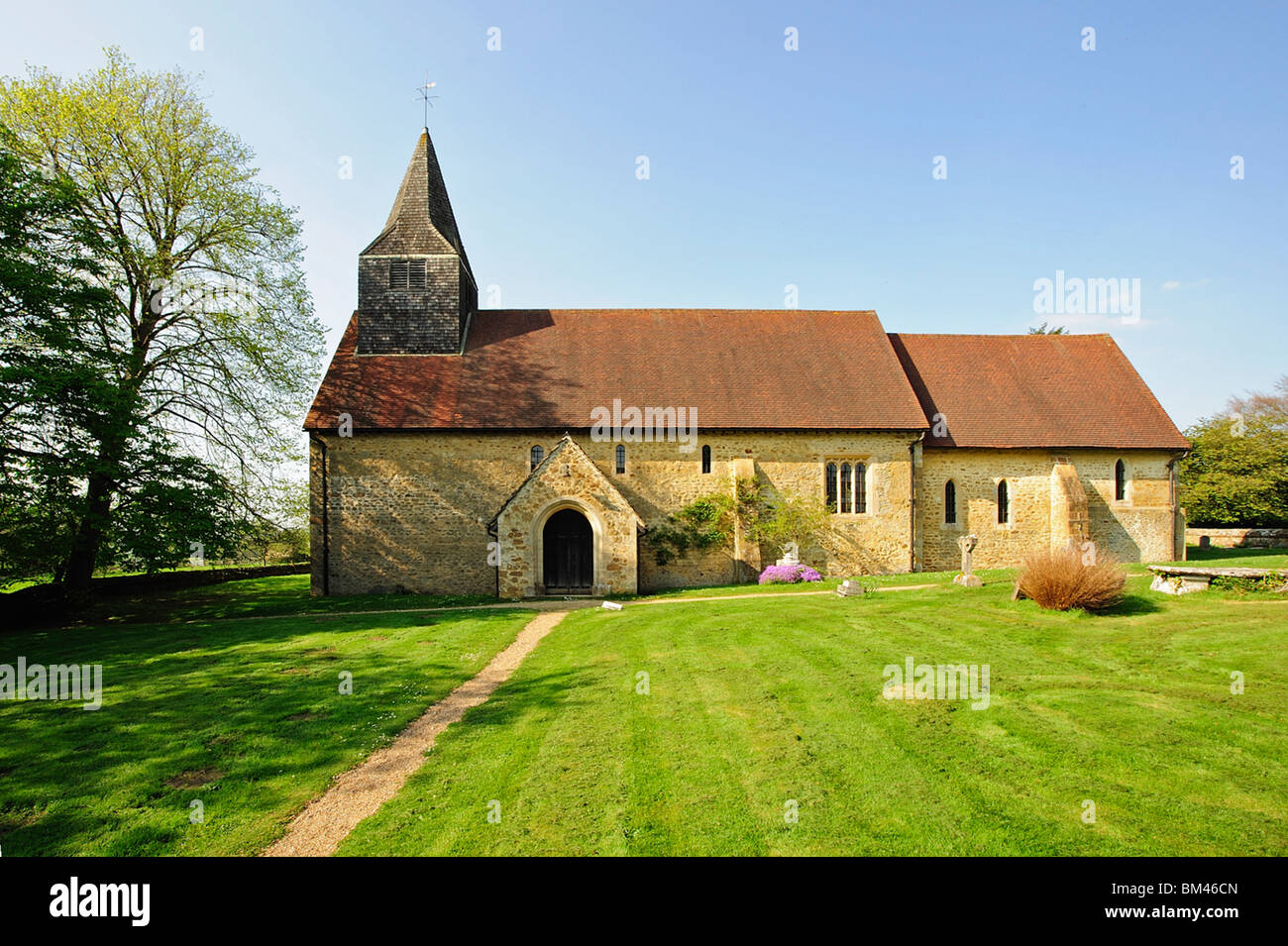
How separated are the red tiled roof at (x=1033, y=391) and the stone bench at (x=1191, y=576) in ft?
33.9

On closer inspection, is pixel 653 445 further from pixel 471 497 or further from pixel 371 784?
pixel 371 784

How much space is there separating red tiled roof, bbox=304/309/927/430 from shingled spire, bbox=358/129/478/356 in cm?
76

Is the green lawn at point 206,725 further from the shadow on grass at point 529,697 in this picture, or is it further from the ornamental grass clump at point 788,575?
the ornamental grass clump at point 788,575

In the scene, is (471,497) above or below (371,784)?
above

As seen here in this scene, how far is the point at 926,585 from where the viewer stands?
16109mm

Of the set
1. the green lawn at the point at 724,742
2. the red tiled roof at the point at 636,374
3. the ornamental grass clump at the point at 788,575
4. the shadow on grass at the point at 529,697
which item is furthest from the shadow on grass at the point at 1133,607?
the red tiled roof at the point at 636,374

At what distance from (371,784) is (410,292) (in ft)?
67.9

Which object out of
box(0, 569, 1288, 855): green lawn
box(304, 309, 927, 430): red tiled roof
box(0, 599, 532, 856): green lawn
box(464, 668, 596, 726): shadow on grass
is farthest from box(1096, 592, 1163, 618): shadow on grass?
box(0, 599, 532, 856): green lawn

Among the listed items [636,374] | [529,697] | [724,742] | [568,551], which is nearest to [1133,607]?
[724,742]

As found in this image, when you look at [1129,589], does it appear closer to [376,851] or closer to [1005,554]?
[1005,554]

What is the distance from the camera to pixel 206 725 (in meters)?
8.20

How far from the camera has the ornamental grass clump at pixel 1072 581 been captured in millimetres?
11281

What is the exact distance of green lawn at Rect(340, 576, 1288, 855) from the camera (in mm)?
5145
